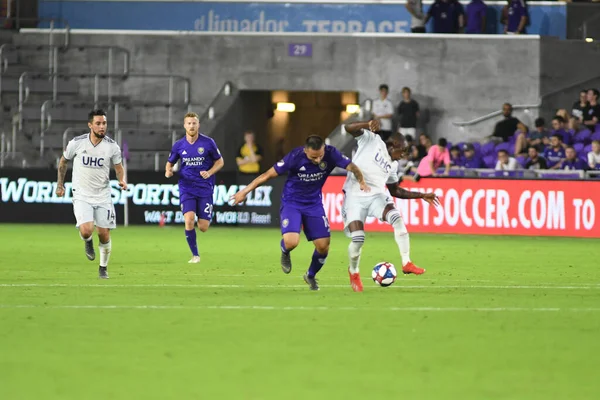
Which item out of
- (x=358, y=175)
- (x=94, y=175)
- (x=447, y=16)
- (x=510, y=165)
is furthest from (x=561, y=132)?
(x=358, y=175)

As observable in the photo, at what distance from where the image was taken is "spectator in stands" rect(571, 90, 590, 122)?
31.6 meters

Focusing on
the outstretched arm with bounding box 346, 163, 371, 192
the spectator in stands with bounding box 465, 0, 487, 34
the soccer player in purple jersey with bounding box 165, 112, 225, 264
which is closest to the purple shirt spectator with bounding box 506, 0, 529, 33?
the spectator in stands with bounding box 465, 0, 487, 34

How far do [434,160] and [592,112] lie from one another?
4.12 meters

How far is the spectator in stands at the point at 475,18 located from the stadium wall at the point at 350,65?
0.27 meters

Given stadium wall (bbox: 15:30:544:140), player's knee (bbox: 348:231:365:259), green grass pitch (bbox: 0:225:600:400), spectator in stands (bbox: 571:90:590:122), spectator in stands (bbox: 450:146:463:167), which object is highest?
stadium wall (bbox: 15:30:544:140)

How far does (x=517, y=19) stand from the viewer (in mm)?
35344

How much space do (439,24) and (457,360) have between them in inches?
1079

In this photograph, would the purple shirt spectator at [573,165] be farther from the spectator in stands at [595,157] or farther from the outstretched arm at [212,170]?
the outstretched arm at [212,170]

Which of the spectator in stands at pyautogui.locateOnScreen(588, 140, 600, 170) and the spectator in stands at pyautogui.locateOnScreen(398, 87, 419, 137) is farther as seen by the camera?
the spectator in stands at pyautogui.locateOnScreen(398, 87, 419, 137)

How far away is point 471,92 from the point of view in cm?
3600

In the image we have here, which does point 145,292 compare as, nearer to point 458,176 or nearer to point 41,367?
point 41,367

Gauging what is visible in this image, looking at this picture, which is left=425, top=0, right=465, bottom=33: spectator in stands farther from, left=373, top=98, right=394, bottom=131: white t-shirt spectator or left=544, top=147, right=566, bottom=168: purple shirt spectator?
left=544, top=147, right=566, bottom=168: purple shirt spectator

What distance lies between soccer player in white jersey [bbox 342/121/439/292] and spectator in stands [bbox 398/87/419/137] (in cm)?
1689

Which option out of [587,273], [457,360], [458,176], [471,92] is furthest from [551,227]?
[457,360]
